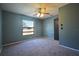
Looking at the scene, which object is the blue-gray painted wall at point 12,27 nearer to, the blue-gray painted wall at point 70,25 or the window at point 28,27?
the window at point 28,27

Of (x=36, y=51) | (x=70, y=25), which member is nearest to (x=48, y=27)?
(x=70, y=25)

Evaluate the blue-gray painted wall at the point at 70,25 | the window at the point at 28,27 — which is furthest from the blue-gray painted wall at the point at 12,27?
the blue-gray painted wall at the point at 70,25

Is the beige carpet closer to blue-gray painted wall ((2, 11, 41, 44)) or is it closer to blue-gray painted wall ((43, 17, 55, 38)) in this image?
blue-gray painted wall ((2, 11, 41, 44))

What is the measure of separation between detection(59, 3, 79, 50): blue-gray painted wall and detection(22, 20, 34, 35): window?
304cm

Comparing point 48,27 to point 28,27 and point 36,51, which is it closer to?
point 28,27

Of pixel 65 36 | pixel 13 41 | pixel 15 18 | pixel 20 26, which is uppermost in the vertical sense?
pixel 15 18

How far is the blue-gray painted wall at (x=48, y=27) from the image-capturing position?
7804 mm

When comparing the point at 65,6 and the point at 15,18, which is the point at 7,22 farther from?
the point at 65,6

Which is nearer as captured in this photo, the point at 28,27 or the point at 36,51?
the point at 36,51

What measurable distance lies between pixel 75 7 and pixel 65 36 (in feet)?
4.71

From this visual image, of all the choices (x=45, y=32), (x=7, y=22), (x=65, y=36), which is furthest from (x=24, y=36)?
(x=65, y=36)

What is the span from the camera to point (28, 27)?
7.27 metres

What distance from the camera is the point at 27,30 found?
7.12 m

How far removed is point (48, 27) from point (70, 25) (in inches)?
165
